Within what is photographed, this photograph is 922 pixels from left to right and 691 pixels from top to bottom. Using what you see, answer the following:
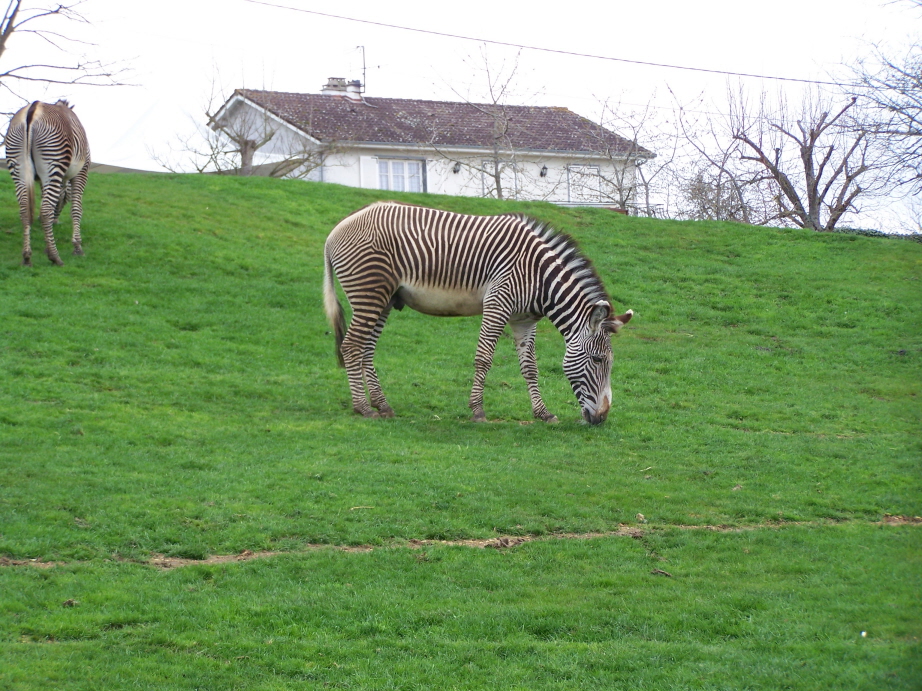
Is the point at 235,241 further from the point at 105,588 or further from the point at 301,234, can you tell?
the point at 105,588

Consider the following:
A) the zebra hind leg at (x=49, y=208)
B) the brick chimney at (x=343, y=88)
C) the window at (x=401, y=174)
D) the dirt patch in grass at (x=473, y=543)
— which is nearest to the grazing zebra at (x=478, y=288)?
the dirt patch in grass at (x=473, y=543)

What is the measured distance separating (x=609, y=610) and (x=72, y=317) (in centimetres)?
A: 1198

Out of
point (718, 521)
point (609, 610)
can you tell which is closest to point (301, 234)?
point (718, 521)

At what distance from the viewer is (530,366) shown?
1288 cm

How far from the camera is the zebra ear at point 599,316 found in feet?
39.5

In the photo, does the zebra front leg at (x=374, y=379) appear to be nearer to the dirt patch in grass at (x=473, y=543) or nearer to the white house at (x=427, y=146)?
the dirt patch in grass at (x=473, y=543)

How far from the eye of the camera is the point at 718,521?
9016 millimetres

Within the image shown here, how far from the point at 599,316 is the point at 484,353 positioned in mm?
1655

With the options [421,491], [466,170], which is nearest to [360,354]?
[421,491]

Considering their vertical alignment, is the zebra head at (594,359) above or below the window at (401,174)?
below

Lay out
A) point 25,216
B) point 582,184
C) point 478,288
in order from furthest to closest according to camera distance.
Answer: point 582,184, point 25,216, point 478,288

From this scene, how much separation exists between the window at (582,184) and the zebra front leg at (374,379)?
2964 centimetres

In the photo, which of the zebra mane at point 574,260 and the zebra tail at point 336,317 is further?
the zebra tail at point 336,317

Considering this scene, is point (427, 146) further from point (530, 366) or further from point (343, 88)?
point (530, 366)
